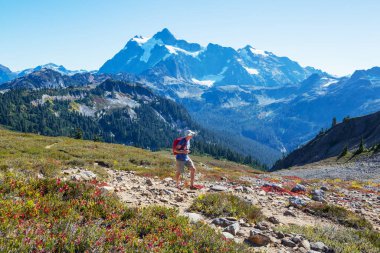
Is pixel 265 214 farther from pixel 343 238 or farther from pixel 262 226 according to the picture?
pixel 343 238

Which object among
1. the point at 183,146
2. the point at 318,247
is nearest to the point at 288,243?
the point at 318,247

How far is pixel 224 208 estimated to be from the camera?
10.9m

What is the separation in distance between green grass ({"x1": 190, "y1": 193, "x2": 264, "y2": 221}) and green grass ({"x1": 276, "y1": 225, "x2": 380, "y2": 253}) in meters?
1.39

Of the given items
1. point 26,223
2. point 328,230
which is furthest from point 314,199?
point 26,223

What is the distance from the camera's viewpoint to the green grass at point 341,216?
11.5 m

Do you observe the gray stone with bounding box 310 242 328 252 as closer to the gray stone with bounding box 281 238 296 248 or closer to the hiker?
the gray stone with bounding box 281 238 296 248

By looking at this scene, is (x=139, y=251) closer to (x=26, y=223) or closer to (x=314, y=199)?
(x=26, y=223)

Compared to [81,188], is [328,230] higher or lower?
lower

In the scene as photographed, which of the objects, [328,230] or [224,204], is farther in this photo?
[224,204]

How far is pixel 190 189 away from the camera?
1521 centimetres

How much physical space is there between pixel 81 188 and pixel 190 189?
22.6 feet

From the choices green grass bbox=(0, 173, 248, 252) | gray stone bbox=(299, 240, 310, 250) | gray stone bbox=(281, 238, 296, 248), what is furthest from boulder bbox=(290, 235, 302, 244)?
green grass bbox=(0, 173, 248, 252)

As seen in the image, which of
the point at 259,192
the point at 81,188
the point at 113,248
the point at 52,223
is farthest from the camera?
the point at 259,192

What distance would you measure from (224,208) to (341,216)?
5219 millimetres
